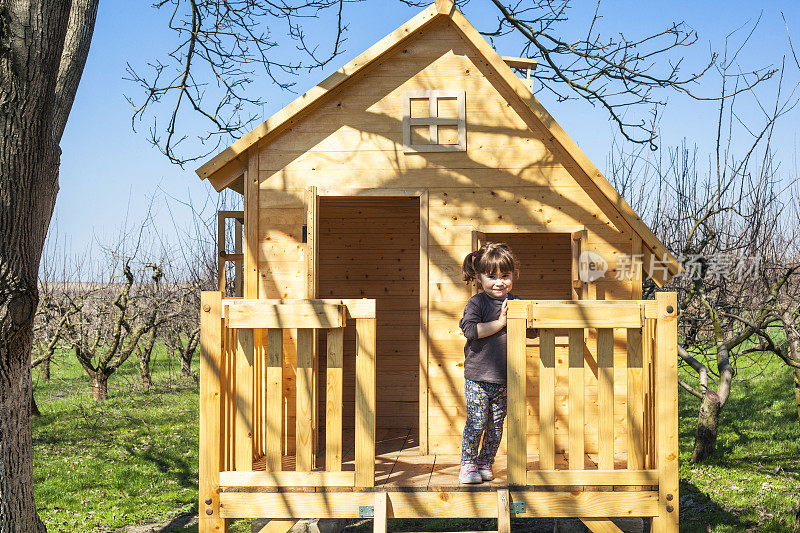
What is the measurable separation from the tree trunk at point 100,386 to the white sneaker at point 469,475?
1226 cm

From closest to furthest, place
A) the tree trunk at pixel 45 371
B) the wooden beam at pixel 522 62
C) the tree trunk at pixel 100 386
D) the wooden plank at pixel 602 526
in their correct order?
the wooden plank at pixel 602 526 < the wooden beam at pixel 522 62 < the tree trunk at pixel 100 386 < the tree trunk at pixel 45 371

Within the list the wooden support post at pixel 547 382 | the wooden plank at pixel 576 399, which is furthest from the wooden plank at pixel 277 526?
the wooden plank at pixel 576 399

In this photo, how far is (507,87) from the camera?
6113 millimetres

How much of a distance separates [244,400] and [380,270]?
455cm

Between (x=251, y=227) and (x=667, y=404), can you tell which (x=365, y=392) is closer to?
(x=667, y=404)

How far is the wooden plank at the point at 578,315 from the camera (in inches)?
172

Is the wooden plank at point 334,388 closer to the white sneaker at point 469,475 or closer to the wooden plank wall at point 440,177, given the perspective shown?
the white sneaker at point 469,475

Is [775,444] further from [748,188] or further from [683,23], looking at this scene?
[683,23]

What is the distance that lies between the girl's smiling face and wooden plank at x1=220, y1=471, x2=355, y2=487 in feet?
5.40

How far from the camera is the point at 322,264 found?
888 cm

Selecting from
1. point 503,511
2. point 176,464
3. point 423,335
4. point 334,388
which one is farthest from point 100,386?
point 503,511

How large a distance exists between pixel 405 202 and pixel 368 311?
14.8ft

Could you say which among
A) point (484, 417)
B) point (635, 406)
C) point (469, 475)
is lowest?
point (469, 475)

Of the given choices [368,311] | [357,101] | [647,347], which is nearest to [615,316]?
[647,347]
